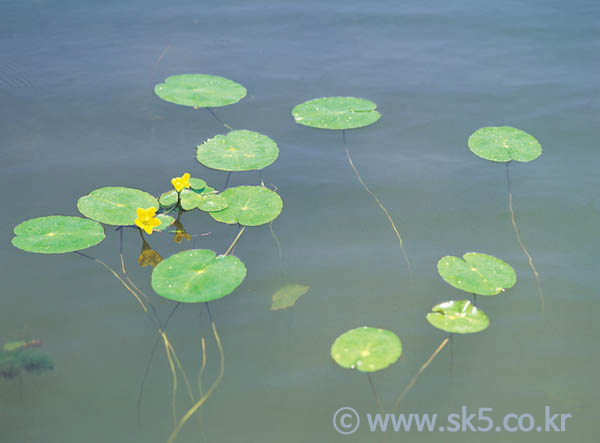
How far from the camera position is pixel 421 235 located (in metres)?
2.28

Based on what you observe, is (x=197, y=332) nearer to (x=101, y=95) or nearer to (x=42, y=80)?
(x=101, y=95)

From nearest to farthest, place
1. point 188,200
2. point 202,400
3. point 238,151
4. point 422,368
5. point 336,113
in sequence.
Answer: point 202,400 < point 422,368 < point 188,200 < point 238,151 < point 336,113

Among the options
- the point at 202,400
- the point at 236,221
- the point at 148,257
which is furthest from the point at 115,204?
the point at 202,400

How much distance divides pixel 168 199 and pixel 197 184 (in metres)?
0.17

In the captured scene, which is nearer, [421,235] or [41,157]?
[421,235]

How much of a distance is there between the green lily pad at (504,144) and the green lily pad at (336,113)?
584mm

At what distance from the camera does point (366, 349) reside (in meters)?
1.75

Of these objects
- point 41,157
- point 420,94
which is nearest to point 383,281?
point 420,94

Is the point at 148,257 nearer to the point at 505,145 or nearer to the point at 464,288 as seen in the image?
the point at 464,288

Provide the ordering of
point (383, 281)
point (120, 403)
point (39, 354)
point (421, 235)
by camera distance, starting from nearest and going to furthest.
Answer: point (120, 403), point (39, 354), point (383, 281), point (421, 235)

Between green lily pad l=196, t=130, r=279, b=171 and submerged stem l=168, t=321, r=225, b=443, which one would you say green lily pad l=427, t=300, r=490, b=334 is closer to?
submerged stem l=168, t=321, r=225, b=443

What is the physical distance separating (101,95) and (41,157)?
0.69 metres

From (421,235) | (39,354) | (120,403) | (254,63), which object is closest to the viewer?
(120,403)

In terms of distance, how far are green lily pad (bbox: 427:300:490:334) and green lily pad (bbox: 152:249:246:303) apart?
0.74m
